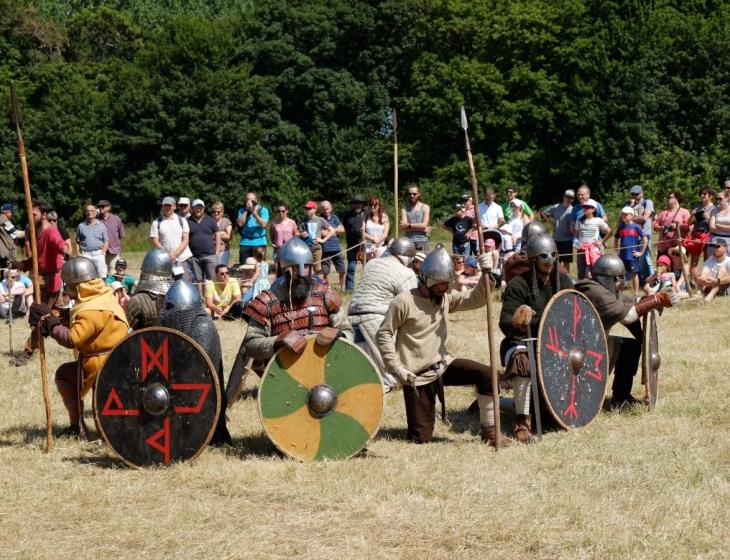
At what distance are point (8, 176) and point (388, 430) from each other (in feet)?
123

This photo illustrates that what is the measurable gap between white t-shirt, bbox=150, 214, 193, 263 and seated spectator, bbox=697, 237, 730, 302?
6578mm

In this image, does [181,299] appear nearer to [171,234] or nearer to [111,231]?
[171,234]

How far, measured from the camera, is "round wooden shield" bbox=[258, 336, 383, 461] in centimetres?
723

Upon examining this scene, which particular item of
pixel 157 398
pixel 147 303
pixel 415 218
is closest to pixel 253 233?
pixel 415 218

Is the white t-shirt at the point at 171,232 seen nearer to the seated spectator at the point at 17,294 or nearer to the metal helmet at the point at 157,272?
the seated spectator at the point at 17,294

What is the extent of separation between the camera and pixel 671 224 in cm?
1600

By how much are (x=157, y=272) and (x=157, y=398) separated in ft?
4.89

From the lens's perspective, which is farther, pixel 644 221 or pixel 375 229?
pixel 375 229

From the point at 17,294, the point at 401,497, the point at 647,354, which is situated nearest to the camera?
the point at 401,497

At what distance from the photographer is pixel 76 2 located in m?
63.8

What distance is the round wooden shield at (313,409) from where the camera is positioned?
723 cm

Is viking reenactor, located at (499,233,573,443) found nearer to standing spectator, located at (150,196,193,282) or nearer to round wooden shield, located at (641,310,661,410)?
round wooden shield, located at (641,310,661,410)

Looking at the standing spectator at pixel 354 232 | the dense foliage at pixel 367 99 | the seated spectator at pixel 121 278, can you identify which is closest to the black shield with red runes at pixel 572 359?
the standing spectator at pixel 354 232

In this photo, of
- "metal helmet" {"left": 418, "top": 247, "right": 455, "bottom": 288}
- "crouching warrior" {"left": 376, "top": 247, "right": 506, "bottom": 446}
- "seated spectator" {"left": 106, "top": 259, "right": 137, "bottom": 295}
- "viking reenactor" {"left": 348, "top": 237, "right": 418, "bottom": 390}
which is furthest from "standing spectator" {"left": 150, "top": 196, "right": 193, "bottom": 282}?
"metal helmet" {"left": 418, "top": 247, "right": 455, "bottom": 288}
